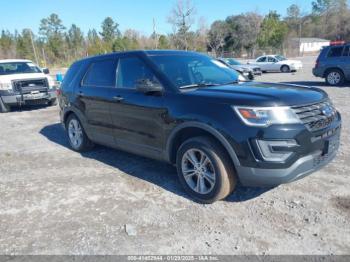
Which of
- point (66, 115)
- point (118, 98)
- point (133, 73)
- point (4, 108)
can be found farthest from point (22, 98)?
point (133, 73)

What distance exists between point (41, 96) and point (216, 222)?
Answer: 373 inches

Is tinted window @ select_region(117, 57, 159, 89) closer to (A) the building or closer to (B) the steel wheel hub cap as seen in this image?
(B) the steel wheel hub cap

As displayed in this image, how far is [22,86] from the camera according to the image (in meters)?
11.0

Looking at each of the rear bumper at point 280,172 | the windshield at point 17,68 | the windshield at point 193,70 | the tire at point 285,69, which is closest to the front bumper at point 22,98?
the windshield at point 17,68

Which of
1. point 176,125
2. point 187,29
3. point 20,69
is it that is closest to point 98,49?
point 187,29

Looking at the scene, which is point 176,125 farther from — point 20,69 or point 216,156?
point 20,69

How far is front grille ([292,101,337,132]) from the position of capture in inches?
137

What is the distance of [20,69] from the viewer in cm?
1200

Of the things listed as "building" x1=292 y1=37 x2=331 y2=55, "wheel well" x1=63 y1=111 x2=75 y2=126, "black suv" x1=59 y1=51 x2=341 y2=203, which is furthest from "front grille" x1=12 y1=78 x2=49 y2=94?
"building" x1=292 y1=37 x2=331 y2=55

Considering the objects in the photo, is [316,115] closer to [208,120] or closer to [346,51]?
[208,120]

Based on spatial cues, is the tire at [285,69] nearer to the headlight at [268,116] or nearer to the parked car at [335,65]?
the parked car at [335,65]

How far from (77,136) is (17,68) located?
722 centimetres

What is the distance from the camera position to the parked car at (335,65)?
45.0ft

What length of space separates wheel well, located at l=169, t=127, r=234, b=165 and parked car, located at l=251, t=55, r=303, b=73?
76.2 feet
